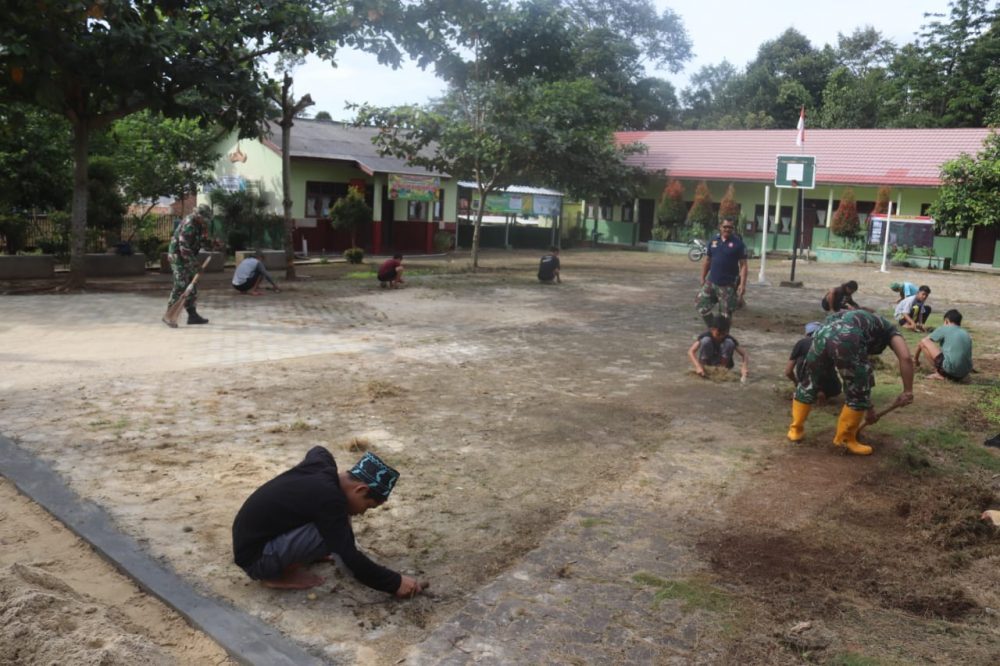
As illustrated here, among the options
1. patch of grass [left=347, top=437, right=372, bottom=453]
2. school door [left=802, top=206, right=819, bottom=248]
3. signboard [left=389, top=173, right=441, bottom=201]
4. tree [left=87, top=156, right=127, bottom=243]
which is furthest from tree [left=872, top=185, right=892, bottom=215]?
patch of grass [left=347, top=437, right=372, bottom=453]

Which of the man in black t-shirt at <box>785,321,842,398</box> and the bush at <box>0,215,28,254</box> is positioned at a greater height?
the bush at <box>0,215,28,254</box>

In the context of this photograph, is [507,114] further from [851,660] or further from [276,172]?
[851,660]

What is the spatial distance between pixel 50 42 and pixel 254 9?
4.56 meters

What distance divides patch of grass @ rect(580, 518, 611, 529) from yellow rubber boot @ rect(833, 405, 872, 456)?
265cm

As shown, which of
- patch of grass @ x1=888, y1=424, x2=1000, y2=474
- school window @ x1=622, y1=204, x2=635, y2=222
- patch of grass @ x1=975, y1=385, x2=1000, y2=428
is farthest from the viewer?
school window @ x1=622, y1=204, x2=635, y2=222

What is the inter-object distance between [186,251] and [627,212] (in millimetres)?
29975

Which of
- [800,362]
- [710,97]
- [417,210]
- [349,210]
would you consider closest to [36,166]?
[349,210]

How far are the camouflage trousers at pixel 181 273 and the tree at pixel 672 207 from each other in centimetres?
2632

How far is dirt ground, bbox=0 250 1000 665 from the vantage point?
4.00 m

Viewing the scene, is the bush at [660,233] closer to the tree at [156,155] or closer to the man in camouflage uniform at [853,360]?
the tree at [156,155]

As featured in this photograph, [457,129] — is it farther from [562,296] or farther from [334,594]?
[334,594]

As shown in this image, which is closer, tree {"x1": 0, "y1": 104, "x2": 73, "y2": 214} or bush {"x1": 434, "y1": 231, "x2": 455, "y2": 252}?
tree {"x1": 0, "y1": 104, "x2": 73, "y2": 214}

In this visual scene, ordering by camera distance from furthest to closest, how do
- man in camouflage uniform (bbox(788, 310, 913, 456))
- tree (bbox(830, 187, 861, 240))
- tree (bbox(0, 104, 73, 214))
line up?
tree (bbox(830, 187, 861, 240))
tree (bbox(0, 104, 73, 214))
man in camouflage uniform (bbox(788, 310, 913, 456))

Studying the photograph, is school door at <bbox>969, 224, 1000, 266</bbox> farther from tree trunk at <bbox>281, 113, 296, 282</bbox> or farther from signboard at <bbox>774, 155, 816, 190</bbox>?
tree trunk at <bbox>281, 113, 296, 282</bbox>
